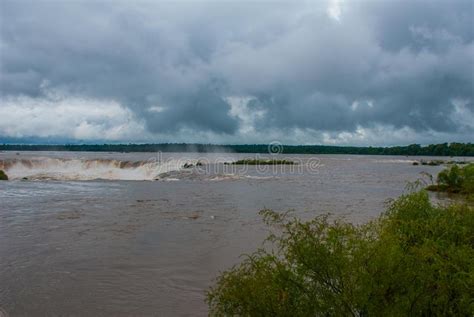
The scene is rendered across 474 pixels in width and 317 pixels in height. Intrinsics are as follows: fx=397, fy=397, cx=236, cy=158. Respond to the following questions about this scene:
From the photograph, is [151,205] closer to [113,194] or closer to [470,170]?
[113,194]

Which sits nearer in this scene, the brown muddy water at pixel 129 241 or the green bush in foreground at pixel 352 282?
the green bush in foreground at pixel 352 282

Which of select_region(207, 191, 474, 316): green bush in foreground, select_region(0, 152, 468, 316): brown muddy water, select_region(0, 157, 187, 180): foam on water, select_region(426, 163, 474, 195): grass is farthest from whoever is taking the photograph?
select_region(0, 157, 187, 180): foam on water

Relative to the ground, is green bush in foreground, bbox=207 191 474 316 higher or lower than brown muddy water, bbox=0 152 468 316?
higher

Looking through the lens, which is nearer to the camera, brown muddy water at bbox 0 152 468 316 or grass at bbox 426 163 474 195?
brown muddy water at bbox 0 152 468 316

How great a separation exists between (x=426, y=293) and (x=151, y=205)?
23.8m

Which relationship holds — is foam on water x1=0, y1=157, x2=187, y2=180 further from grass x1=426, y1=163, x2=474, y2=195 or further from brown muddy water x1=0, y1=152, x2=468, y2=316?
grass x1=426, y1=163, x2=474, y2=195

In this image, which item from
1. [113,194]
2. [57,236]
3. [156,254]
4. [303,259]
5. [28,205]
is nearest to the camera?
[303,259]

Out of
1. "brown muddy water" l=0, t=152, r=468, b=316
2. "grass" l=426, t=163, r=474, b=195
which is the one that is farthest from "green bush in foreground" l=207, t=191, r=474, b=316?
"grass" l=426, t=163, r=474, b=195

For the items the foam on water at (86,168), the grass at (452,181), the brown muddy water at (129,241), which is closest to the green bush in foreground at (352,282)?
the brown muddy water at (129,241)

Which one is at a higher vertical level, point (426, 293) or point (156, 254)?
point (426, 293)

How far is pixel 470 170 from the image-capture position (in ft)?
114

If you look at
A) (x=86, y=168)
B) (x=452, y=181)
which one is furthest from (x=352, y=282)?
(x=86, y=168)

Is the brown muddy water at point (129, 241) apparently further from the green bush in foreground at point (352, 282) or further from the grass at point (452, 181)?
the grass at point (452, 181)

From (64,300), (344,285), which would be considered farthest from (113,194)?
(344,285)
